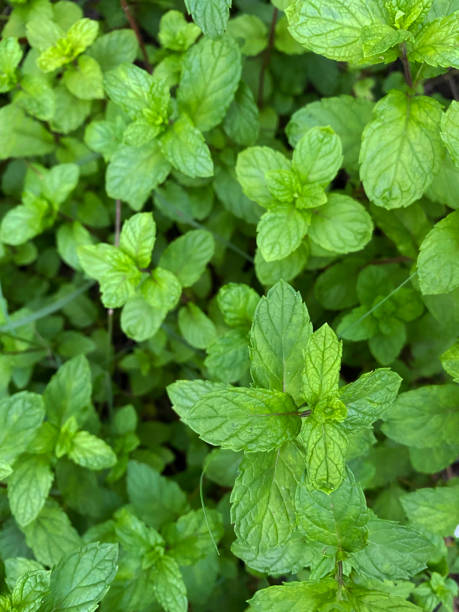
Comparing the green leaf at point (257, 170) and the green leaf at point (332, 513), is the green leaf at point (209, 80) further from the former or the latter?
the green leaf at point (332, 513)

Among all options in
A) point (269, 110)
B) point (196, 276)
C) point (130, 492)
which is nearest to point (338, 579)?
point (130, 492)

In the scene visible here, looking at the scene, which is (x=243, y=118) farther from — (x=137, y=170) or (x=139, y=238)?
(x=139, y=238)

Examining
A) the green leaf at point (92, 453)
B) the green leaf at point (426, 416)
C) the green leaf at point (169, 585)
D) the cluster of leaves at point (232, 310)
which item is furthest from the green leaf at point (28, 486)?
the green leaf at point (426, 416)

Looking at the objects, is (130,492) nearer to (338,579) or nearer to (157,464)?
(157,464)

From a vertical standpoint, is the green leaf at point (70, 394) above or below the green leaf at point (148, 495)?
above

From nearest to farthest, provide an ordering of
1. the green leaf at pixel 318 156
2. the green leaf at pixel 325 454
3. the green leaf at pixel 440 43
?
1. the green leaf at pixel 325 454
2. the green leaf at pixel 440 43
3. the green leaf at pixel 318 156
